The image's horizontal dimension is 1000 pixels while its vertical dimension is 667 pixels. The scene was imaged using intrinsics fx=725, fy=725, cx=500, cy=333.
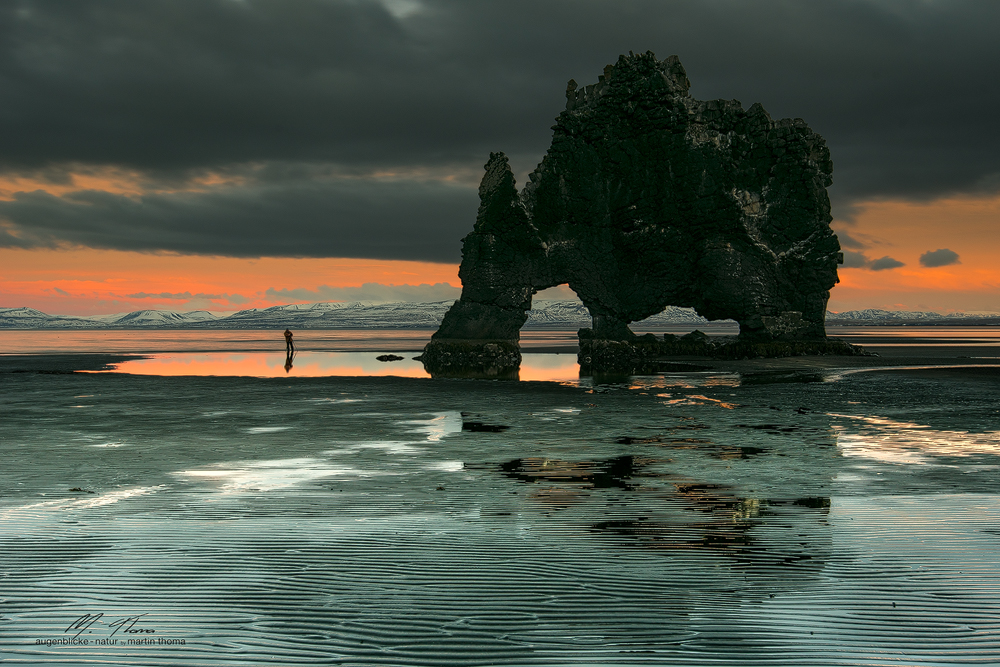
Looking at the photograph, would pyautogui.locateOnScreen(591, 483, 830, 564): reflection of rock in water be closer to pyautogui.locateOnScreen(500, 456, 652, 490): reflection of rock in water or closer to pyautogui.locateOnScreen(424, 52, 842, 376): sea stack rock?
pyautogui.locateOnScreen(500, 456, 652, 490): reflection of rock in water

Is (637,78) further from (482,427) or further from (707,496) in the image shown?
(707,496)

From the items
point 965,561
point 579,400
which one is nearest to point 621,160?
point 579,400

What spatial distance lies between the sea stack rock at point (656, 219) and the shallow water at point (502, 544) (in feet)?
110

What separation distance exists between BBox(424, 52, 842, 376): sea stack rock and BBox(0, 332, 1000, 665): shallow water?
33428mm

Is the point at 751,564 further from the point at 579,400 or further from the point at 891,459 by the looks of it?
the point at 579,400

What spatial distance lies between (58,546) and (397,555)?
3.45 metres

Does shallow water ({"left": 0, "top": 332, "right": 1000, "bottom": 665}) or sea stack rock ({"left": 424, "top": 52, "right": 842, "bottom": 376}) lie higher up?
sea stack rock ({"left": 424, "top": 52, "right": 842, "bottom": 376})

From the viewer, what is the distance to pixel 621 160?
48844 millimetres

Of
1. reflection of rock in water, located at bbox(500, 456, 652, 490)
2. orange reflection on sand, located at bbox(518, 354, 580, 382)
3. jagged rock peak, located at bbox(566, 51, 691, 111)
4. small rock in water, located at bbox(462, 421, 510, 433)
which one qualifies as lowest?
orange reflection on sand, located at bbox(518, 354, 580, 382)

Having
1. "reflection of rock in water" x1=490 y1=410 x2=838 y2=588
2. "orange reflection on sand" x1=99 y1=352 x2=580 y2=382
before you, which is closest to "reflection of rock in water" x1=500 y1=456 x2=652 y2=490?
"reflection of rock in water" x1=490 y1=410 x2=838 y2=588

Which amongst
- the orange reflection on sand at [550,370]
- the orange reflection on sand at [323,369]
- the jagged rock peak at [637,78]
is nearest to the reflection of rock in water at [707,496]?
the orange reflection on sand at [550,370]

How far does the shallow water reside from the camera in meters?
5.12

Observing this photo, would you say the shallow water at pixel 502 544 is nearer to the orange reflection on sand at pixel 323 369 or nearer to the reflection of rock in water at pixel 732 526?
the reflection of rock in water at pixel 732 526

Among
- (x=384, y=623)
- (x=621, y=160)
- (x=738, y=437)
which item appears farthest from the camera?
(x=621, y=160)
